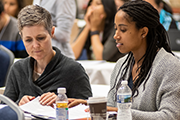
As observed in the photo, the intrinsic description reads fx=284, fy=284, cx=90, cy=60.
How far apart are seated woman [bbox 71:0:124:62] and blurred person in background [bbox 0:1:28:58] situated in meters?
0.72

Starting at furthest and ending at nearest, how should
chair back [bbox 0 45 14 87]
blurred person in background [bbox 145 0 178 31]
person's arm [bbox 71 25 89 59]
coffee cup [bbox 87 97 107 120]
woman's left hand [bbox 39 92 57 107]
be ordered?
blurred person in background [bbox 145 0 178 31] < person's arm [bbox 71 25 89 59] < chair back [bbox 0 45 14 87] < woman's left hand [bbox 39 92 57 107] < coffee cup [bbox 87 97 107 120]

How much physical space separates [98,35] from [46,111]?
2.42 metres

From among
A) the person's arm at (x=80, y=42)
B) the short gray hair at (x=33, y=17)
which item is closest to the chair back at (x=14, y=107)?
the short gray hair at (x=33, y=17)

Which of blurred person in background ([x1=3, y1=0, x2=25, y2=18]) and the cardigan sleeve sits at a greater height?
blurred person in background ([x1=3, y1=0, x2=25, y2=18])

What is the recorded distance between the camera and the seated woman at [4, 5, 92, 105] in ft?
5.65

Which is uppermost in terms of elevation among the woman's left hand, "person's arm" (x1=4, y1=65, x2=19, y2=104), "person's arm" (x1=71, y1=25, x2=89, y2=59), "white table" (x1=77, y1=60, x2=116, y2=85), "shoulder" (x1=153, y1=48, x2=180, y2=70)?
"shoulder" (x1=153, y1=48, x2=180, y2=70)

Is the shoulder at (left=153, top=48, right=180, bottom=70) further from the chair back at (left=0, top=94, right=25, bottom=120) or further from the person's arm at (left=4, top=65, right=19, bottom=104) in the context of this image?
the person's arm at (left=4, top=65, right=19, bottom=104)

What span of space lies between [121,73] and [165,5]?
286 cm

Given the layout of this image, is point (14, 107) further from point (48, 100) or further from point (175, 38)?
point (175, 38)

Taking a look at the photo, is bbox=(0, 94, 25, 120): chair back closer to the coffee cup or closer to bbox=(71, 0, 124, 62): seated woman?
the coffee cup

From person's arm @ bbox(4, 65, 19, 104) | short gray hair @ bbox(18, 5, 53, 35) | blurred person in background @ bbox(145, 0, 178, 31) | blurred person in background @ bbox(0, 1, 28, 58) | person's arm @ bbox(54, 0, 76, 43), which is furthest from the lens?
blurred person in background @ bbox(145, 0, 178, 31)

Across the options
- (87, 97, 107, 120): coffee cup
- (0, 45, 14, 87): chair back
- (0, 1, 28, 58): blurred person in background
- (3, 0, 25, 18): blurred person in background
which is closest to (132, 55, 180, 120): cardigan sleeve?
(87, 97, 107, 120): coffee cup

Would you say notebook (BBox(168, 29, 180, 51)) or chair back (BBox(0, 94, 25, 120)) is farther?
notebook (BBox(168, 29, 180, 51))

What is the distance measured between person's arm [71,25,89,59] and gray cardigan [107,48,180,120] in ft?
7.65
